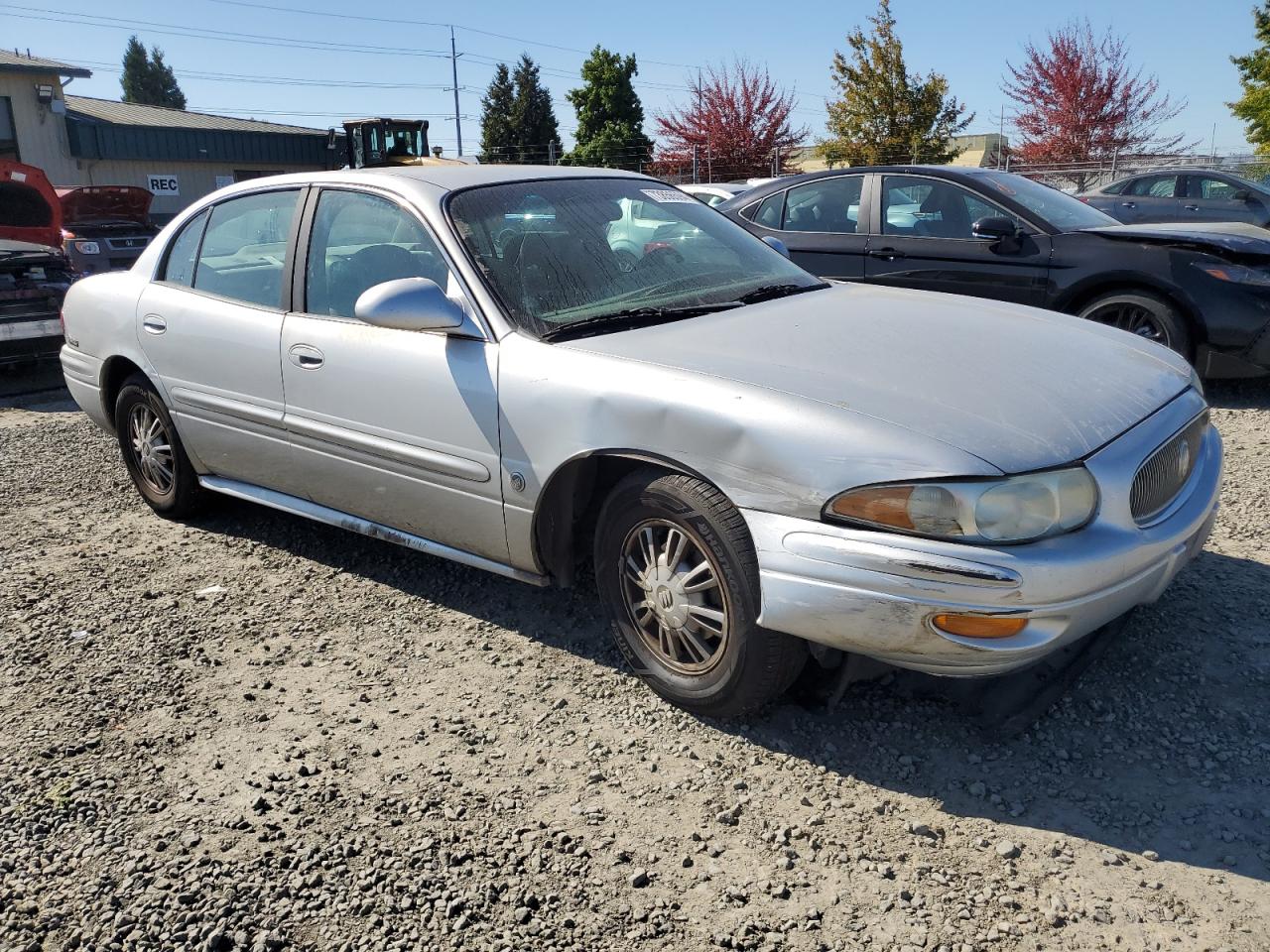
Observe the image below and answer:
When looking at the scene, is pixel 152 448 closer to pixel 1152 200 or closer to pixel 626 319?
pixel 626 319

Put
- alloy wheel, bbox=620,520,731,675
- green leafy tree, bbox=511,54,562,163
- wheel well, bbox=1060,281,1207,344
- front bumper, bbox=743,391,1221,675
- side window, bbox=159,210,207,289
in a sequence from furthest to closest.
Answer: green leafy tree, bbox=511,54,562,163 < wheel well, bbox=1060,281,1207,344 < side window, bbox=159,210,207,289 < alloy wheel, bbox=620,520,731,675 < front bumper, bbox=743,391,1221,675

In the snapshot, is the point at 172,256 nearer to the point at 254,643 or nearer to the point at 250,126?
the point at 254,643

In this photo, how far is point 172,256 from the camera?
191 inches

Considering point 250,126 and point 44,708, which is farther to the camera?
point 250,126

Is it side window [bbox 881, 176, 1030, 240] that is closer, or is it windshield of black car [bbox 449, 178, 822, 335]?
windshield of black car [bbox 449, 178, 822, 335]

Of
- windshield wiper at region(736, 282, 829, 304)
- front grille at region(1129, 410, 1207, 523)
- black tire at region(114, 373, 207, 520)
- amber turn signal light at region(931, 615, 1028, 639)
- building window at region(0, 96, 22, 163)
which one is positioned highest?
building window at region(0, 96, 22, 163)

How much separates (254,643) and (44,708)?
0.70m

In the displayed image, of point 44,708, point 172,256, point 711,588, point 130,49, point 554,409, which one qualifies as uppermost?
point 130,49

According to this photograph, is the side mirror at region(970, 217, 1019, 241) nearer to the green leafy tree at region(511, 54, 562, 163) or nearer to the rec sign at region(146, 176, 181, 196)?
the rec sign at region(146, 176, 181, 196)

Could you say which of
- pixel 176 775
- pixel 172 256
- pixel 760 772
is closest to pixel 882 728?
pixel 760 772

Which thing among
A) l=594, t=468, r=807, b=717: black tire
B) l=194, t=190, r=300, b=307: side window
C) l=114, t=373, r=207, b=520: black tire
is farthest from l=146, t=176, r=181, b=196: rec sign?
l=594, t=468, r=807, b=717: black tire

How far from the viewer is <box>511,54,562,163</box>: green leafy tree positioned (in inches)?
1973

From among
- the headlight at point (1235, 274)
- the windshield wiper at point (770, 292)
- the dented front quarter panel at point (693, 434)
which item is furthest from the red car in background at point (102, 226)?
the headlight at point (1235, 274)

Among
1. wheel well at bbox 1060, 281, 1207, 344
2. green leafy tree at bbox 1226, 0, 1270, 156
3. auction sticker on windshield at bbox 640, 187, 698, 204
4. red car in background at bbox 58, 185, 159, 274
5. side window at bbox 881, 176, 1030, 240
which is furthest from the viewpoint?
green leafy tree at bbox 1226, 0, 1270, 156
